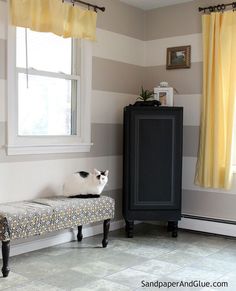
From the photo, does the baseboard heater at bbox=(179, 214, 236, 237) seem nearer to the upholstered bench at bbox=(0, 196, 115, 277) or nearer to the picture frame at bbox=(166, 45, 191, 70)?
the upholstered bench at bbox=(0, 196, 115, 277)

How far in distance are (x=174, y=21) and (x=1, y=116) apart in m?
2.47

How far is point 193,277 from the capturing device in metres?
3.33

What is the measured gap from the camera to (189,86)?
4906 mm

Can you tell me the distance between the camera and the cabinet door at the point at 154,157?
14.8ft

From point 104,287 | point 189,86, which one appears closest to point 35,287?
point 104,287

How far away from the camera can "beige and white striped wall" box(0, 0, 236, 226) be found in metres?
4.63

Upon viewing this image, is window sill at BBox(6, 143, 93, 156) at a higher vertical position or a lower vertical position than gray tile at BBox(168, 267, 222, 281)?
higher

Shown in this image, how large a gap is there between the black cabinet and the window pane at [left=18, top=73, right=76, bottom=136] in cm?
62

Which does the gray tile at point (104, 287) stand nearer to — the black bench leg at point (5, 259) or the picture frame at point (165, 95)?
the black bench leg at point (5, 259)

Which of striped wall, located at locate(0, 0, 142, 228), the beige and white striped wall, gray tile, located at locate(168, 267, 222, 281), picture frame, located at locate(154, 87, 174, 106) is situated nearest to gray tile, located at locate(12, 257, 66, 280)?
striped wall, located at locate(0, 0, 142, 228)

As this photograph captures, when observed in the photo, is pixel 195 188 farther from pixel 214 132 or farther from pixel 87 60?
pixel 87 60

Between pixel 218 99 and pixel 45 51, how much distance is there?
74.1 inches

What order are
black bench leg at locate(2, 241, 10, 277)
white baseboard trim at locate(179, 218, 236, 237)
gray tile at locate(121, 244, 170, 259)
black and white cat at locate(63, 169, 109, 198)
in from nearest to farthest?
black bench leg at locate(2, 241, 10, 277), gray tile at locate(121, 244, 170, 259), black and white cat at locate(63, 169, 109, 198), white baseboard trim at locate(179, 218, 236, 237)

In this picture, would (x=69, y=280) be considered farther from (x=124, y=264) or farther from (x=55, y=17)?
(x=55, y=17)
